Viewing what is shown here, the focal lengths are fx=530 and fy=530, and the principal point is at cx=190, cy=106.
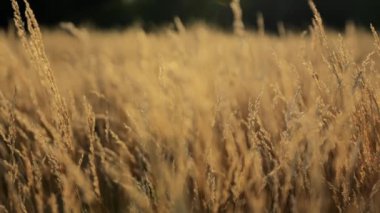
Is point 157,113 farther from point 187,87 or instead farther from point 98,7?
point 98,7

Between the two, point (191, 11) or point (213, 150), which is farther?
point (191, 11)

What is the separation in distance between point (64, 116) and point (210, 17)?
14545 mm

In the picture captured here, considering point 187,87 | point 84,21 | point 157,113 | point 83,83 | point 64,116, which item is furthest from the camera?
point 84,21

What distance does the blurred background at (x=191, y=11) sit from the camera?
14648mm

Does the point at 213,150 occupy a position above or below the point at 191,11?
above

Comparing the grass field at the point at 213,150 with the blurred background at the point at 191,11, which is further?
the blurred background at the point at 191,11

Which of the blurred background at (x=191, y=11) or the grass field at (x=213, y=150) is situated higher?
the grass field at (x=213, y=150)

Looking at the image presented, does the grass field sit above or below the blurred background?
above

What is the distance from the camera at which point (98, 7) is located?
14.9 meters

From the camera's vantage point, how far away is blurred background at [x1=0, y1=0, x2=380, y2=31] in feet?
48.1

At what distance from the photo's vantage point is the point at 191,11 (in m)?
15.4

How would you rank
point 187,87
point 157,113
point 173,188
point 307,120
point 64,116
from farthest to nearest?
point 187,87 → point 157,113 → point 64,116 → point 307,120 → point 173,188

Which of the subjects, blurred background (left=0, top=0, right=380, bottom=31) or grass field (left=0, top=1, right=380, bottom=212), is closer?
grass field (left=0, top=1, right=380, bottom=212)

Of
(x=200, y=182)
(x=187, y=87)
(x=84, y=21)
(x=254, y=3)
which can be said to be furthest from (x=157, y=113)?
(x=254, y=3)
